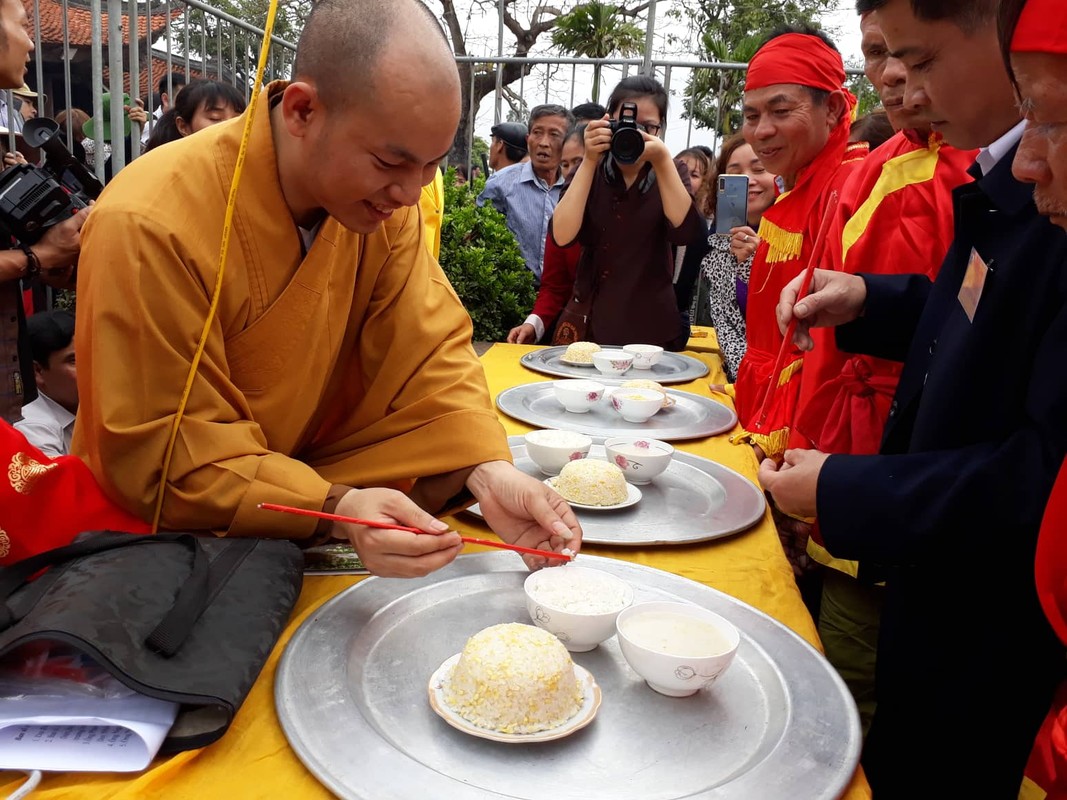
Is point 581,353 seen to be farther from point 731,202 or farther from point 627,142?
point 627,142

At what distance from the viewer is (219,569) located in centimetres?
114


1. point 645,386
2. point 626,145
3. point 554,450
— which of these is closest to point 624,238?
point 626,145

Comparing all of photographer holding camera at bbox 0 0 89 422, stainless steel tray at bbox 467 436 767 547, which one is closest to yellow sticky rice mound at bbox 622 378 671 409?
stainless steel tray at bbox 467 436 767 547

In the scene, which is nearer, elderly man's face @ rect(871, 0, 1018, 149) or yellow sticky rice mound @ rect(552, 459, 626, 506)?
elderly man's face @ rect(871, 0, 1018, 149)

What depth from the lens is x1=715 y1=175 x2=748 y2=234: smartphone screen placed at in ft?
9.84

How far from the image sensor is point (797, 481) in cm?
133

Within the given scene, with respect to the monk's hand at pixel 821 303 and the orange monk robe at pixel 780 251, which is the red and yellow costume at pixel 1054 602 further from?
the orange monk robe at pixel 780 251

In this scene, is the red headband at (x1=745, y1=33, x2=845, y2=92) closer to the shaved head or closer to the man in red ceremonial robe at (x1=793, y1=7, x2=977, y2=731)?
the man in red ceremonial robe at (x1=793, y1=7, x2=977, y2=731)

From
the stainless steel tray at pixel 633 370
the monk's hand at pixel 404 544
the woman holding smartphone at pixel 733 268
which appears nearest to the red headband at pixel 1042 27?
the monk's hand at pixel 404 544

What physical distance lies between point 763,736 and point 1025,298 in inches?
28.9

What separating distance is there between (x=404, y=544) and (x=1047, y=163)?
981 millimetres

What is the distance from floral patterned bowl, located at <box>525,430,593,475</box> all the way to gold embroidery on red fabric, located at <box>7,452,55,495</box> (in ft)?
3.22

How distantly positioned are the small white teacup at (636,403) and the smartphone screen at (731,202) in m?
1.00

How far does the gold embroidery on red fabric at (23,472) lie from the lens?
1.28 m
